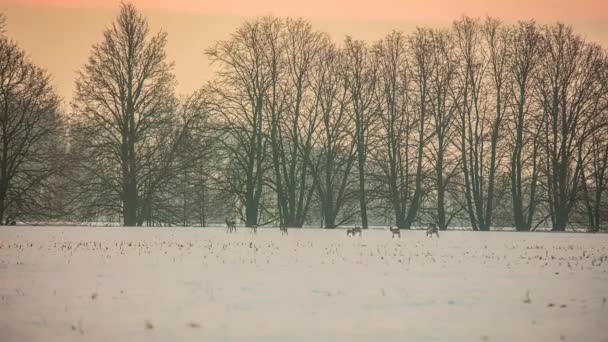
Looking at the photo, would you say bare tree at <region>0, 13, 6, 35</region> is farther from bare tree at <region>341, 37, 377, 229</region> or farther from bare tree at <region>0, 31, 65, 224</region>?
bare tree at <region>341, 37, 377, 229</region>

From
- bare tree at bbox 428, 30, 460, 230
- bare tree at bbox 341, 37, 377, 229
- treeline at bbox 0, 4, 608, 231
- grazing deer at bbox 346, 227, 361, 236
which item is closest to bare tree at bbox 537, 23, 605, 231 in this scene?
treeline at bbox 0, 4, 608, 231

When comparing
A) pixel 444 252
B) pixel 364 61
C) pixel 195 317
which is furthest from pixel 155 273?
pixel 364 61

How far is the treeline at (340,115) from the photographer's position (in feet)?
141

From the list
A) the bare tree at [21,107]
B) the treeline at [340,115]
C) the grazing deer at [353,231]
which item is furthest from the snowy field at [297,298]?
the treeline at [340,115]

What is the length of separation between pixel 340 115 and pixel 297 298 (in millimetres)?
36015

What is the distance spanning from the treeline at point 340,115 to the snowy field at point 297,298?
82.1 feet

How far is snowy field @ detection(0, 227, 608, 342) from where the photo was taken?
28.5 ft

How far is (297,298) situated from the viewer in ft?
37.0

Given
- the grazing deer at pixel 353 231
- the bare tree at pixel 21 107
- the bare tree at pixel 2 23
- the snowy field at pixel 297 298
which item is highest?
the bare tree at pixel 2 23

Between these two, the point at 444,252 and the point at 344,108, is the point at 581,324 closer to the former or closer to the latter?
the point at 444,252

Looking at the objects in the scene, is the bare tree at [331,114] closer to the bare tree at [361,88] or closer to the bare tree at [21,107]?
the bare tree at [361,88]

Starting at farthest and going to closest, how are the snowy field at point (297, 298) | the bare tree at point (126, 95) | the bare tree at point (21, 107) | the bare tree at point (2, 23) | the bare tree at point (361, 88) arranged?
1. the bare tree at point (361, 88)
2. the bare tree at point (126, 95)
3. the bare tree at point (21, 107)
4. the bare tree at point (2, 23)
5. the snowy field at point (297, 298)

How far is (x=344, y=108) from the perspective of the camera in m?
47.2

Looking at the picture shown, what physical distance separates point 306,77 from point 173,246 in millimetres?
25960
